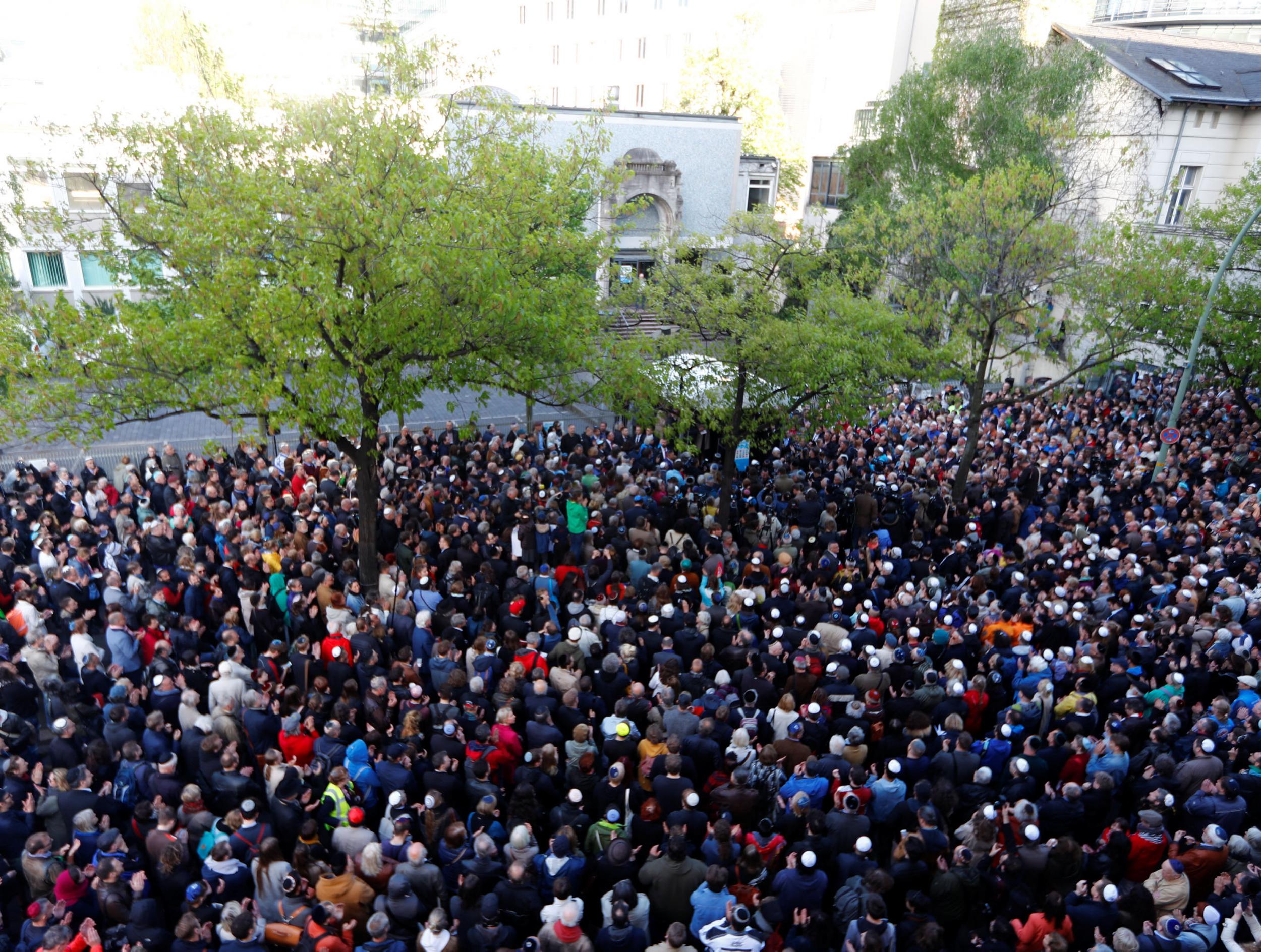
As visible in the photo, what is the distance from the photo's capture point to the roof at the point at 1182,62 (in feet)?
88.7

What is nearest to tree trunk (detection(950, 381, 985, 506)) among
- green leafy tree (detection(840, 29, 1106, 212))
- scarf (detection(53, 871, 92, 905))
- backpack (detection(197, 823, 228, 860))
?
backpack (detection(197, 823, 228, 860))

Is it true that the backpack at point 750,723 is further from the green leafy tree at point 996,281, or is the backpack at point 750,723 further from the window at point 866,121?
the window at point 866,121

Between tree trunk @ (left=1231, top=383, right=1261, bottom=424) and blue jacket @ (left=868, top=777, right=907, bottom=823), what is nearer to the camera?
blue jacket @ (left=868, top=777, right=907, bottom=823)

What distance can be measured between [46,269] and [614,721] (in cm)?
2815

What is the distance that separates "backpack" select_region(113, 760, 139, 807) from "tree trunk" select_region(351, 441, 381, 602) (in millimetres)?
4279

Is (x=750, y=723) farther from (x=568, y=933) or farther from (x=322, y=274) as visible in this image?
(x=322, y=274)

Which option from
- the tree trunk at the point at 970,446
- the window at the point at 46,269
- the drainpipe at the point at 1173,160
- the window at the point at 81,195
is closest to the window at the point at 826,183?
the drainpipe at the point at 1173,160

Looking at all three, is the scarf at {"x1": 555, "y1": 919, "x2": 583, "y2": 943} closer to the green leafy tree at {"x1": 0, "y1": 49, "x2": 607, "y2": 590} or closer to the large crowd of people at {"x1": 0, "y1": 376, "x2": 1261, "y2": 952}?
the large crowd of people at {"x1": 0, "y1": 376, "x2": 1261, "y2": 952}

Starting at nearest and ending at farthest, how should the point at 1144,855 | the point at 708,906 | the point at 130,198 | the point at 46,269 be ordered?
the point at 708,906
the point at 1144,855
the point at 130,198
the point at 46,269

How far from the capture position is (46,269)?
87.1ft

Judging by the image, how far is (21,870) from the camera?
19.6 ft

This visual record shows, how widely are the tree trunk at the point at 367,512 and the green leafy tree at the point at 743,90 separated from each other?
33.8 meters

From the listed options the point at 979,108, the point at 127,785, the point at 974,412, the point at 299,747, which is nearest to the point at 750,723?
the point at 299,747

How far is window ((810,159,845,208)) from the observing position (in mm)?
39875
